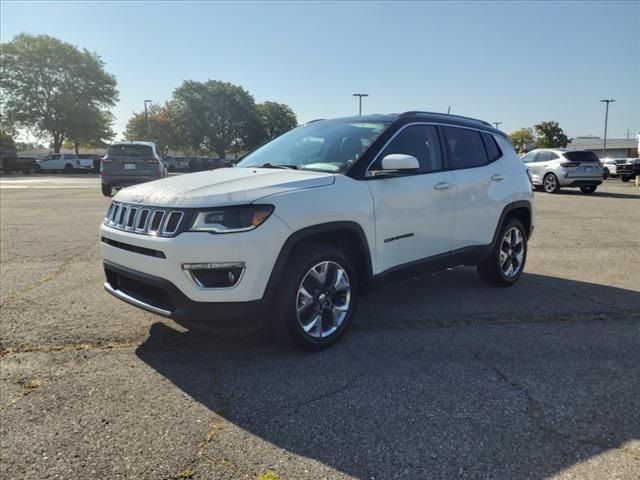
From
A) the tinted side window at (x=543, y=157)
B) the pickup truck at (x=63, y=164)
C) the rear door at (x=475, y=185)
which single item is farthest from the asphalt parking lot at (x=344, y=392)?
the pickup truck at (x=63, y=164)

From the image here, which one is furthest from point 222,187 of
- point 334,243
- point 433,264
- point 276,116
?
point 276,116

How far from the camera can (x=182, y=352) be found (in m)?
3.72

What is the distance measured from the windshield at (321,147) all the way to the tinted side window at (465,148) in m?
0.89

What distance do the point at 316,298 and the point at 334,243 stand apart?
0.47m

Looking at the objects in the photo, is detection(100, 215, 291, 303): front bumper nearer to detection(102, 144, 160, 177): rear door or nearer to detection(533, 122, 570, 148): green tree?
detection(102, 144, 160, 177): rear door

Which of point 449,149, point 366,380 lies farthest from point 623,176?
point 366,380

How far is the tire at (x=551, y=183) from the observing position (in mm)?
18578

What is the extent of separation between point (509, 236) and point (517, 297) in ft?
2.42

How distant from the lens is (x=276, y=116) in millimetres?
85188

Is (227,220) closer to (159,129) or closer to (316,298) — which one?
(316,298)

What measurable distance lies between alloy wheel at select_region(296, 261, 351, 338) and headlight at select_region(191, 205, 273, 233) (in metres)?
0.58

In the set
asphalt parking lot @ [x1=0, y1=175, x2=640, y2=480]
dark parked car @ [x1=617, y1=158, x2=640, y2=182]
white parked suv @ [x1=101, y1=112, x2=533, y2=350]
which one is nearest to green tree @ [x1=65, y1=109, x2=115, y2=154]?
dark parked car @ [x1=617, y1=158, x2=640, y2=182]

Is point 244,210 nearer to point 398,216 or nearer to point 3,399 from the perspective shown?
point 398,216

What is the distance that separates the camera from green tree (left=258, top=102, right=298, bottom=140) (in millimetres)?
76688
